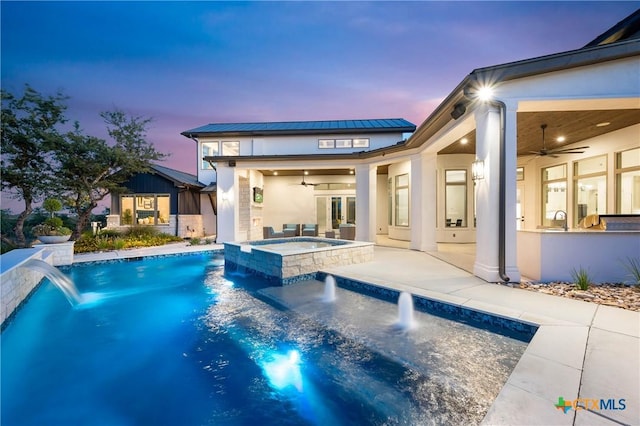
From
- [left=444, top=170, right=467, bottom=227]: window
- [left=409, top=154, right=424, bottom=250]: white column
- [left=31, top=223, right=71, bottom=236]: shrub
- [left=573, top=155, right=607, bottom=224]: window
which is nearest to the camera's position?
[left=573, top=155, right=607, bottom=224]: window

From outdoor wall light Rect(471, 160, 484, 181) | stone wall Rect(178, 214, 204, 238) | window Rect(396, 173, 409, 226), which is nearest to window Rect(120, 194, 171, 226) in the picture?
stone wall Rect(178, 214, 204, 238)

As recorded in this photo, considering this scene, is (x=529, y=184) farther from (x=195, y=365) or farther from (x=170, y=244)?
(x=170, y=244)

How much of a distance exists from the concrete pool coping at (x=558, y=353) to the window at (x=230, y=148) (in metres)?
12.9

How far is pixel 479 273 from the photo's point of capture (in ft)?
17.6

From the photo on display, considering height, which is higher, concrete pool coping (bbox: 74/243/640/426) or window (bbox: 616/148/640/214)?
window (bbox: 616/148/640/214)

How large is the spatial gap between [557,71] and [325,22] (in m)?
8.84

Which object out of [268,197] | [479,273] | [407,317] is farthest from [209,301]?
[268,197]

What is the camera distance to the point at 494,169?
500cm

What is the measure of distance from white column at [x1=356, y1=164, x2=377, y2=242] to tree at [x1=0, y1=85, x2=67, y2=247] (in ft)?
39.7

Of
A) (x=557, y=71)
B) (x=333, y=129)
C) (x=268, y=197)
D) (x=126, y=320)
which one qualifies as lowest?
(x=126, y=320)

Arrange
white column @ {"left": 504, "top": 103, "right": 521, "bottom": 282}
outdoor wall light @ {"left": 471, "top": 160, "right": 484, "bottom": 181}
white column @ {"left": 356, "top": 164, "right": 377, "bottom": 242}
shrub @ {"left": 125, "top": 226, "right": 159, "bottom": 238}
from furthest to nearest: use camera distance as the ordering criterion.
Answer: shrub @ {"left": 125, "top": 226, "right": 159, "bottom": 238} → white column @ {"left": 356, "top": 164, "right": 377, "bottom": 242} → outdoor wall light @ {"left": 471, "top": 160, "right": 484, "bottom": 181} → white column @ {"left": 504, "top": 103, "right": 521, "bottom": 282}

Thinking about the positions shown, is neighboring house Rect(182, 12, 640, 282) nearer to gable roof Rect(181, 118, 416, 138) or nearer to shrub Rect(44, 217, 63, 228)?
gable roof Rect(181, 118, 416, 138)

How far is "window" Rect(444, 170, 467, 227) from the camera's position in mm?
10641
